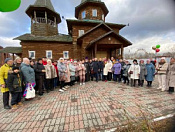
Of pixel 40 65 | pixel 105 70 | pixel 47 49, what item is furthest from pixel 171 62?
pixel 47 49

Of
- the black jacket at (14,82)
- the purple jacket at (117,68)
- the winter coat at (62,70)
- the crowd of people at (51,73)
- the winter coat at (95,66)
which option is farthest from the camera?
the winter coat at (95,66)

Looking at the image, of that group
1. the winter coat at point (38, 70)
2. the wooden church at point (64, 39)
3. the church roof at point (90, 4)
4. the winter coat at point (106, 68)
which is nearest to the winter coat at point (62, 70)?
the winter coat at point (38, 70)

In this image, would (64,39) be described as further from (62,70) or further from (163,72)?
(163,72)

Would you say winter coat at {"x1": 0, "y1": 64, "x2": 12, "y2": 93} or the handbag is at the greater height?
winter coat at {"x1": 0, "y1": 64, "x2": 12, "y2": 93}

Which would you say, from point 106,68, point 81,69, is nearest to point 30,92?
point 81,69

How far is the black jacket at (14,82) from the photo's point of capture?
2.73 metres

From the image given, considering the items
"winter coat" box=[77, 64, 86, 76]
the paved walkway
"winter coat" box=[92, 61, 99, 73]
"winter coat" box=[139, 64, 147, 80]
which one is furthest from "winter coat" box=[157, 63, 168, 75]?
"winter coat" box=[77, 64, 86, 76]

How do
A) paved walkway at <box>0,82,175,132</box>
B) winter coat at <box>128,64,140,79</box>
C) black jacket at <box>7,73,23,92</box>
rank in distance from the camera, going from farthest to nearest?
winter coat at <box>128,64,140,79</box>
black jacket at <box>7,73,23,92</box>
paved walkway at <box>0,82,175,132</box>

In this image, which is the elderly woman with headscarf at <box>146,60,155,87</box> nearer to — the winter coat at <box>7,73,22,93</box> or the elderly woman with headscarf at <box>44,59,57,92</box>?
the elderly woman with headscarf at <box>44,59,57,92</box>

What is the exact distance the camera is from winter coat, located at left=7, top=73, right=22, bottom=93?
2.74 metres

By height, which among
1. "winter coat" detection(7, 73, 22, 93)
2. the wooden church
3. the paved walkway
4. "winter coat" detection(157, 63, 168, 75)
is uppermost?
the wooden church

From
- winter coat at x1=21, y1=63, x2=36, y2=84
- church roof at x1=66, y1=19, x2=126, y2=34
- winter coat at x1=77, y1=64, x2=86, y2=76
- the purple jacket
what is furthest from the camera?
church roof at x1=66, y1=19, x2=126, y2=34

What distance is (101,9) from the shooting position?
638 inches

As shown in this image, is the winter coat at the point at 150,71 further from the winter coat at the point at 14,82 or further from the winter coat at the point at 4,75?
the winter coat at the point at 4,75
